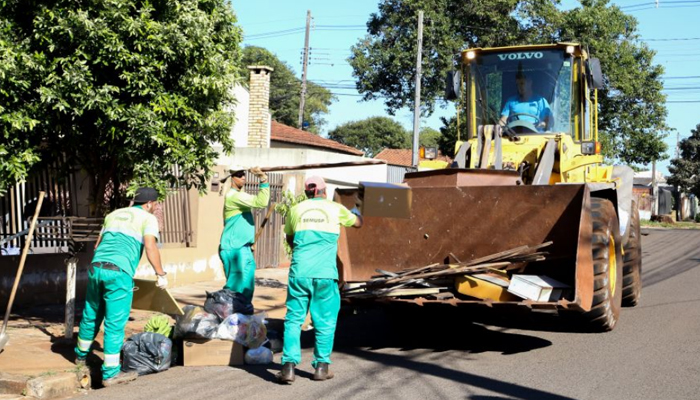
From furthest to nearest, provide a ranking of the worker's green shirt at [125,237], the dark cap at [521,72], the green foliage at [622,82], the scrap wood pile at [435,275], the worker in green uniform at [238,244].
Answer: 1. the green foliage at [622,82]
2. the dark cap at [521,72]
3. the worker in green uniform at [238,244]
4. the scrap wood pile at [435,275]
5. the worker's green shirt at [125,237]

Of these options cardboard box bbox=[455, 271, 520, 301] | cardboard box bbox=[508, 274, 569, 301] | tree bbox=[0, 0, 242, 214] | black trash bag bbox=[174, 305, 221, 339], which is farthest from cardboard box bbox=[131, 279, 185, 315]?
cardboard box bbox=[508, 274, 569, 301]

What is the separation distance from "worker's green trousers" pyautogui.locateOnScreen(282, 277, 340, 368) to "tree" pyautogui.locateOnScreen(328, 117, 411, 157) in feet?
204

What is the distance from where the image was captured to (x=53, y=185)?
9930 millimetres

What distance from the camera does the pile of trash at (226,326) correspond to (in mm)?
7051

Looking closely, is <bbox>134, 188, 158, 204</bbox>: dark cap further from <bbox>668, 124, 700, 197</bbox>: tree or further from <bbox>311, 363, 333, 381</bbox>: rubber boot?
<bbox>668, 124, 700, 197</bbox>: tree

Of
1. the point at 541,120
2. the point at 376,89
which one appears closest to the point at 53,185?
the point at 541,120

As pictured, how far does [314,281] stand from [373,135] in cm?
6329

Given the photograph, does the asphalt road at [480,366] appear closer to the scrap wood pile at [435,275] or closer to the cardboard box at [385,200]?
the scrap wood pile at [435,275]

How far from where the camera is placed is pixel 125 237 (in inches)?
259

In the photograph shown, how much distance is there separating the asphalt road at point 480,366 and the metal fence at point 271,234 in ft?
20.2

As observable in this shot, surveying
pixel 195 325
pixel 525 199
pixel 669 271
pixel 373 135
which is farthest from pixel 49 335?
pixel 373 135

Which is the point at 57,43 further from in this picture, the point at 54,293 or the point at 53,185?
the point at 54,293

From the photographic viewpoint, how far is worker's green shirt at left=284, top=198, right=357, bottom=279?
21.4ft

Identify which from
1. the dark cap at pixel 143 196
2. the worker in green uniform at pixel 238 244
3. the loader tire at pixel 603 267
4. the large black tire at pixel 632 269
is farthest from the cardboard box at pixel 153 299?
the large black tire at pixel 632 269
